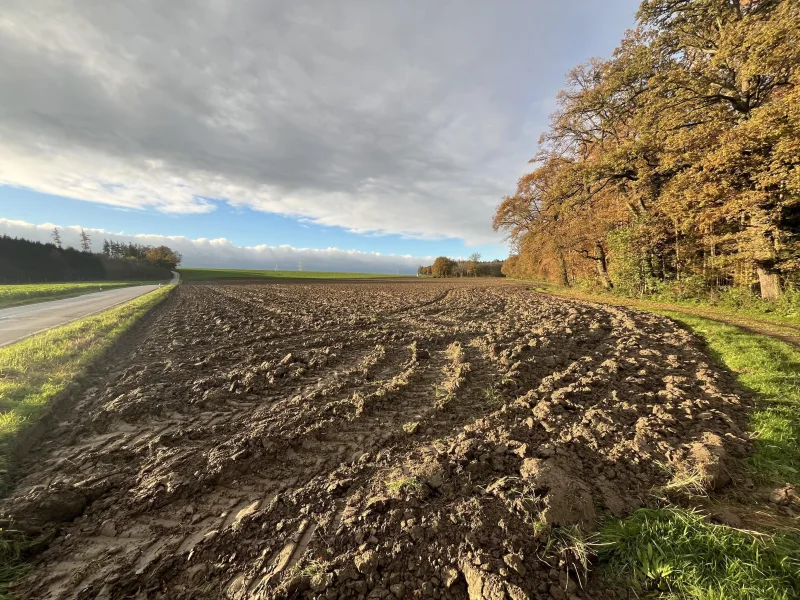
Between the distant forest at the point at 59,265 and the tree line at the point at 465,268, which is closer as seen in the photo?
the distant forest at the point at 59,265

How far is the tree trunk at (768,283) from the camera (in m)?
12.6

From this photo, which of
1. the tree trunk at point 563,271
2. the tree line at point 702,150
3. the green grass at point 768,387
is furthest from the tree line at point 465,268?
the green grass at point 768,387

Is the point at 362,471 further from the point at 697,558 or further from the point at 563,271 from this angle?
the point at 563,271

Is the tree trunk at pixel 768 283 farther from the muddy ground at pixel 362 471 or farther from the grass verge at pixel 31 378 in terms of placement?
the grass verge at pixel 31 378

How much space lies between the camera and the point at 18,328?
12.9 meters

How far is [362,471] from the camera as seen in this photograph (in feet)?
12.4

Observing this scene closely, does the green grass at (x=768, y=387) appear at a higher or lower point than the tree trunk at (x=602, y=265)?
lower

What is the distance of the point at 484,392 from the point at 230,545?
4437 mm

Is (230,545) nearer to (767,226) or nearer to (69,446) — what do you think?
(69,446)

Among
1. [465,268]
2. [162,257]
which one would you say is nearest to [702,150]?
[465,268]

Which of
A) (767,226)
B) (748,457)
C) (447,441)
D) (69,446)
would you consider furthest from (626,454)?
(767,226)

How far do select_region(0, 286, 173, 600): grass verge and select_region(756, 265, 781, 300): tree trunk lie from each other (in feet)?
70.1

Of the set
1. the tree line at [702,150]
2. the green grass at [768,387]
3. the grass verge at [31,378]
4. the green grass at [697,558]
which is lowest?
the grass verge at [31,378]

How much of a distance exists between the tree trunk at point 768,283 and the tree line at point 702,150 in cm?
4
